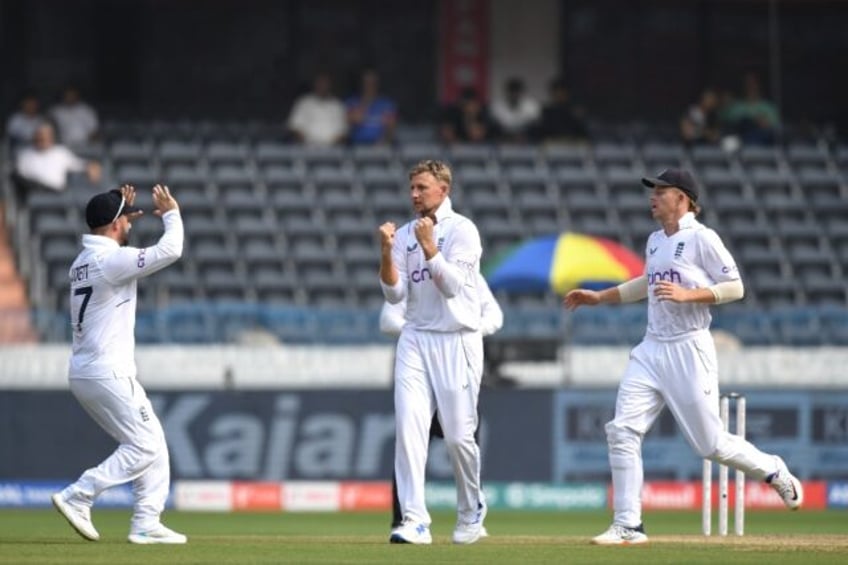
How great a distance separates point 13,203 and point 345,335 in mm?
5096

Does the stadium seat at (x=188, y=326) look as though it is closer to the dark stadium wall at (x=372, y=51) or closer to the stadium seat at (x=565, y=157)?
the stadium seat at (x=565, y=157)

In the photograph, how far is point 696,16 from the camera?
28656 millimetres

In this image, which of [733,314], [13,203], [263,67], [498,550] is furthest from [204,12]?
[498,550]

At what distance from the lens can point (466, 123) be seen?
25.8m

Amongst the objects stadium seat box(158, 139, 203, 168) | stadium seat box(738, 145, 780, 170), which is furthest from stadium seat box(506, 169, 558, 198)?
stadium seat box(158, 139, 203, 168)

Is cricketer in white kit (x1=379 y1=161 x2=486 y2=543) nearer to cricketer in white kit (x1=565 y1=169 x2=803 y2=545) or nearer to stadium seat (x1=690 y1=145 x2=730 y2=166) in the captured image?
cricketer in white kit (x1=565 y1=169 x2=803 y2=545)

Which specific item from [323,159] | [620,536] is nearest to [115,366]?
[620,536]

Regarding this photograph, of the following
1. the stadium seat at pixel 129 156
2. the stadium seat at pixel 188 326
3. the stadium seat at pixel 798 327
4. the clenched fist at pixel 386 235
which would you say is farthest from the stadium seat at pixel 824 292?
the clenched fist at pixel 386 235

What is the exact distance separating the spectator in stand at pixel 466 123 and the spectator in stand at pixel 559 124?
2.21ft

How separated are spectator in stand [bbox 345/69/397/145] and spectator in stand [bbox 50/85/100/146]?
10.6 feet

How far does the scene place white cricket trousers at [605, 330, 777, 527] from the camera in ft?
39.9

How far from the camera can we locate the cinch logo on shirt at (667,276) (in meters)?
12.3

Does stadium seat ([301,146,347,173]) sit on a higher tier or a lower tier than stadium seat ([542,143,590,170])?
lower

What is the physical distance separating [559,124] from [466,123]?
120 centimetres
